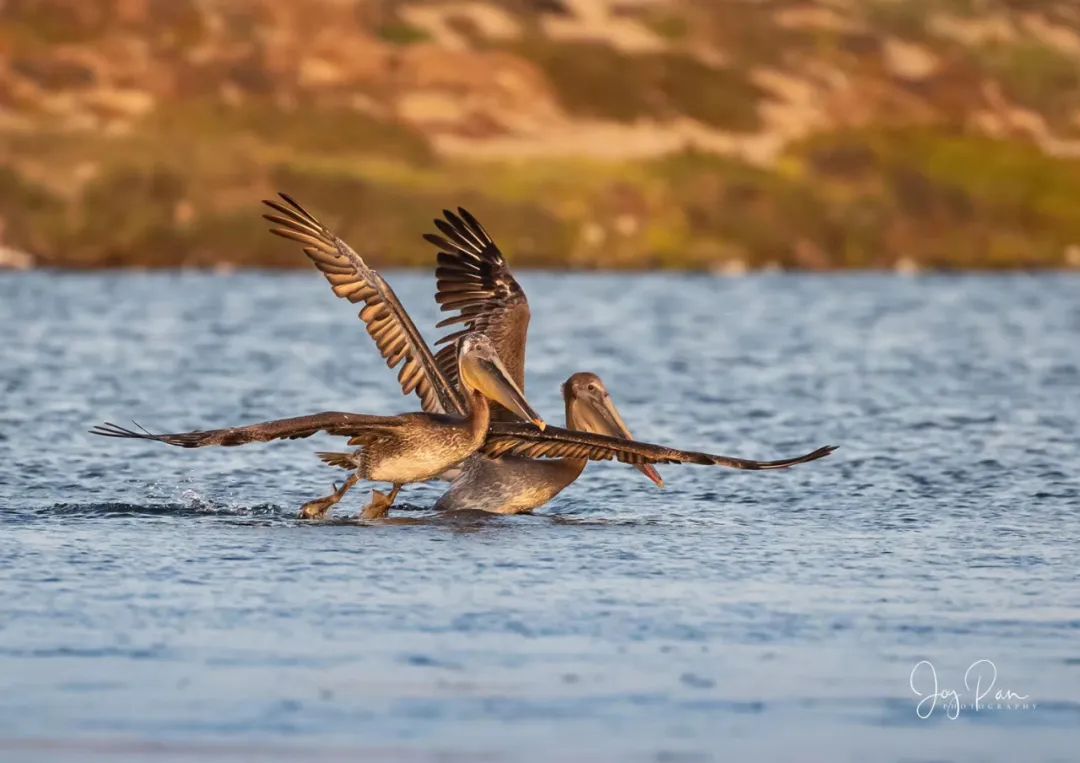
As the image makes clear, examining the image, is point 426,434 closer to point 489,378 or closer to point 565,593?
point 489,378

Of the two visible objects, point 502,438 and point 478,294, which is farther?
point 478,294

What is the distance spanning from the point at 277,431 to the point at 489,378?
5.78 ft

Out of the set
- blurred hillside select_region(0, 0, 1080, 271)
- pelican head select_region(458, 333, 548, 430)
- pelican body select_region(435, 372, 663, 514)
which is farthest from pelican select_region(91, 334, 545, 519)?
blurred hillside select_region(0, 0, 1080, 271)

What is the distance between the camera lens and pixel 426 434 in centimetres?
1330

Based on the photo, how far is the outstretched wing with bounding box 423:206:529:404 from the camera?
14695 millimetres

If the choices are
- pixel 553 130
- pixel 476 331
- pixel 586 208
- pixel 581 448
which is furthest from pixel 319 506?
pixel 553 130

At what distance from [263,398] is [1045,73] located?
80.6 m

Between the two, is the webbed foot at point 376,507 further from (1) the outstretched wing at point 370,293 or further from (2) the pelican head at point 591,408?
(2) the pelican head at point 591,408

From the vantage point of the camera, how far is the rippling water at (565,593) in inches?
319

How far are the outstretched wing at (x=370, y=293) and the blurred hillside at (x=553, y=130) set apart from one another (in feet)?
173

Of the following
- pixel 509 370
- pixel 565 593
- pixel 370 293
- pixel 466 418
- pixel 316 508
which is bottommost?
pixel 565 593

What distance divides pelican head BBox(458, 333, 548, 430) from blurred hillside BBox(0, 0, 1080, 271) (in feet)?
174

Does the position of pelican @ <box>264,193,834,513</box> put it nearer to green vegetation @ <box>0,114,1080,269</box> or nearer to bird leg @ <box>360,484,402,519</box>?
bird leg @ <box>360,484,402,519</box>

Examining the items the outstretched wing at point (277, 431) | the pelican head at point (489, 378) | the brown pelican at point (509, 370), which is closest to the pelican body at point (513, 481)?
the brown pelican at point (509, 370)
